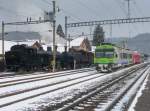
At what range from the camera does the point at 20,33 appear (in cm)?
13862

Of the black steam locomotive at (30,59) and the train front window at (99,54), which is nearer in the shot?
the train front window at (99,54)

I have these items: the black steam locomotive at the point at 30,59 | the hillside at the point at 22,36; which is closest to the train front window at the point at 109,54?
the black steam locomotive at the point at 30,59

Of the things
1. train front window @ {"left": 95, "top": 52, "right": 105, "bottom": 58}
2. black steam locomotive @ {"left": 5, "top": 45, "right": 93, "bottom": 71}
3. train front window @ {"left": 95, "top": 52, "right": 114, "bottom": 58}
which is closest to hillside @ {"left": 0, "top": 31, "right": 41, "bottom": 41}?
black steam locomotive @ {"left": 5, "top": 45, "right": 93, "bottom": 71}

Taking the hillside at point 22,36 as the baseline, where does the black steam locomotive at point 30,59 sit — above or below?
below

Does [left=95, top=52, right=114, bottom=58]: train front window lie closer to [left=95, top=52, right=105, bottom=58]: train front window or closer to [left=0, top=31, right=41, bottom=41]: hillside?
[left=95, top=52, right=105, bottom=58]: train front window

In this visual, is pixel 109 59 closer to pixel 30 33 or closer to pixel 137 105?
Result: pixel 137 105

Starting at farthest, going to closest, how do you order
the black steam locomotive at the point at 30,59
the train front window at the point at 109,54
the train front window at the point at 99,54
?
the black steam locomotive at the point at 30,59 < the train front window at the point at 99,54 < the train front window at the point at 109,54

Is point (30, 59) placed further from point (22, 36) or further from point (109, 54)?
point (22, 36)

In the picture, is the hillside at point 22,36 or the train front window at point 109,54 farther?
the hillside at point 22,36

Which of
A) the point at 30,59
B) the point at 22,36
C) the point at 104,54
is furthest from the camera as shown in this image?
the point at 22,36

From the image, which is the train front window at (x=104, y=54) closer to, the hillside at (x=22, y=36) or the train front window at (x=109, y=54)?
the train front window at (x=109, y=54)

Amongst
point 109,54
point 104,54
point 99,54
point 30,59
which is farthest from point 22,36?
point 109,54

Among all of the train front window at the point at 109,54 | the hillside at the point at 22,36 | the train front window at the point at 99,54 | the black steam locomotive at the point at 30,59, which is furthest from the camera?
the hillside at the point at 22,36

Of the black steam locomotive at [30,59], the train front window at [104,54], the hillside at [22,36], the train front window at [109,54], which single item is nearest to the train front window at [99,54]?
the train front window at [104,54]
